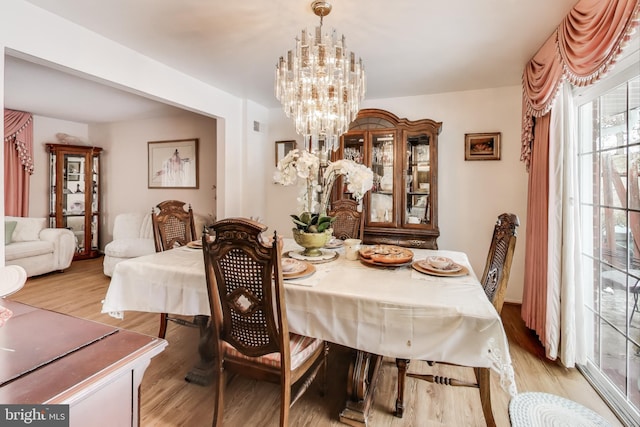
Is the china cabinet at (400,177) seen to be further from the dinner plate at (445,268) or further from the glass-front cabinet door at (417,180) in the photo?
the dinner plate at (445,268)

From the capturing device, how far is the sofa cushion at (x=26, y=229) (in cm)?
397

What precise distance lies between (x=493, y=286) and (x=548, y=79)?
5.29ft

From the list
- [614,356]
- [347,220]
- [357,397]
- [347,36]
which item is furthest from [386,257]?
[347,36]

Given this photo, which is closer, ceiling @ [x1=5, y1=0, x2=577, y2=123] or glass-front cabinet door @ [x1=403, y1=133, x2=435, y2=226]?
ceiling @ [x1=5, y1=0, x2=577, y2=123]

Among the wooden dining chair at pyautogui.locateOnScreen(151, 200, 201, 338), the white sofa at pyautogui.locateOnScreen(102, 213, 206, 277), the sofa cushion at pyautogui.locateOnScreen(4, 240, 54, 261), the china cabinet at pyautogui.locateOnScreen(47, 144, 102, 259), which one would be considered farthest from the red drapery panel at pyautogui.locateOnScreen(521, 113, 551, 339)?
the china cabinet at pyautogui.locateOnScreen(47, 144, 102, 259)

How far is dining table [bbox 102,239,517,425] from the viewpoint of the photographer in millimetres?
1164

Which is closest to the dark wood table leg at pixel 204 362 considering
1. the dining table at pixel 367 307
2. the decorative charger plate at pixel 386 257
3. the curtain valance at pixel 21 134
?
the dining table at pixel 367 307

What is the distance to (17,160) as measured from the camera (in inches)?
173

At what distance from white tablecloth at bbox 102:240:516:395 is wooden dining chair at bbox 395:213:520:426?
0.13 m

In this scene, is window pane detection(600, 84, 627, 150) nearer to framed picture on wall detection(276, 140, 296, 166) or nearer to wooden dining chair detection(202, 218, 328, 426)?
wooden dining chair detection(202, 218, 328, 426)

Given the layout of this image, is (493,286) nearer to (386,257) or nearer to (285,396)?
(386,257)

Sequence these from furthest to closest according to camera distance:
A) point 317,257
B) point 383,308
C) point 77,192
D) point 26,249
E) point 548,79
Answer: point 77,192 → point 26,249 → point 548,79 → point 317,257 → point 383,308

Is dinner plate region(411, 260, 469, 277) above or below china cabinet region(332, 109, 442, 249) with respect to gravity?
below

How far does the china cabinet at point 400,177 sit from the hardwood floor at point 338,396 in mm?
1282
